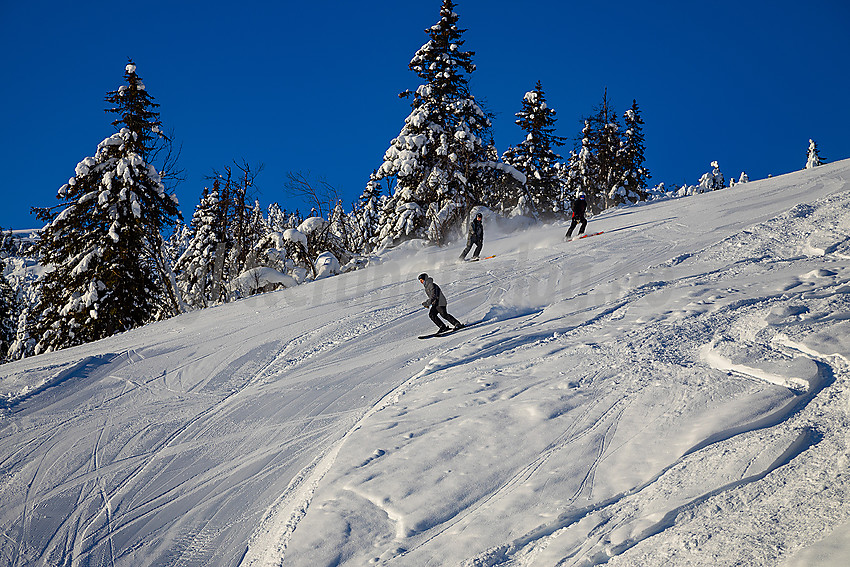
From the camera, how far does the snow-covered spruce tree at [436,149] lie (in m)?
21.7

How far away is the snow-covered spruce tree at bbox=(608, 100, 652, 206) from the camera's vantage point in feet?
115

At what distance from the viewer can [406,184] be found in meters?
23.1

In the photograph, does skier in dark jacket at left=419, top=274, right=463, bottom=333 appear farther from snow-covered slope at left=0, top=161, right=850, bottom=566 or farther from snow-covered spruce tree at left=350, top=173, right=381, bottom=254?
snow-covered spruce tree at left=350, top=173, right=381, bottom=254

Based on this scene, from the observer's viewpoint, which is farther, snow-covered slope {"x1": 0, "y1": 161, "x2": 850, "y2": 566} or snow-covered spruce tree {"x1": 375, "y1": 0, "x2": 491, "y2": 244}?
snow-covered spruce tree {"x1": 375, "y1": 0, "x2": 491, "y2": 244}

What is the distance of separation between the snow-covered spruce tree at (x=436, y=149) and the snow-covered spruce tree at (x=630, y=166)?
52.3 ft

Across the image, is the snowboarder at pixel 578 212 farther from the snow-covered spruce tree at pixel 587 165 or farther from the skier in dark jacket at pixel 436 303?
the snow-covered spruce tree at pixel 587 165

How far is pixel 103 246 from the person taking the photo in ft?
54.6

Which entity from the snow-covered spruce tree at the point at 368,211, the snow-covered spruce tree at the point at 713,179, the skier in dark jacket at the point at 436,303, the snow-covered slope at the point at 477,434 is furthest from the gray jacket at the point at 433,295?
the snow-covered spruce tree at the point at 713,179

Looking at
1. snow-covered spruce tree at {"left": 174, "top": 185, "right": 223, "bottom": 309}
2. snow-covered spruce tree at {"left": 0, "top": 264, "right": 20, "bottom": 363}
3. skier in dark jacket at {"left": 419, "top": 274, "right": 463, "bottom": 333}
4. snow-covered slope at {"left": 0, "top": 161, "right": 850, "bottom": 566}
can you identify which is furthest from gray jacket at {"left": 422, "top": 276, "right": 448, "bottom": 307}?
snow-covered spruce tree at {"left": 0, "top": 264, "right": 20, "bottom": 363}

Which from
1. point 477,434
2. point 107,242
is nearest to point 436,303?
point 477,434

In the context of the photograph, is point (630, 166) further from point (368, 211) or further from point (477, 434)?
point (477, 434)

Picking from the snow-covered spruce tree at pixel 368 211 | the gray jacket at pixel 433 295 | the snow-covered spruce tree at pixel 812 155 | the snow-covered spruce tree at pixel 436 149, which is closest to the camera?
the gray jacket at pixel 433 295

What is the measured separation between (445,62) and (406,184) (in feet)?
19.5

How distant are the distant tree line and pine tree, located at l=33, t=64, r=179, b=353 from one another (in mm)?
40
